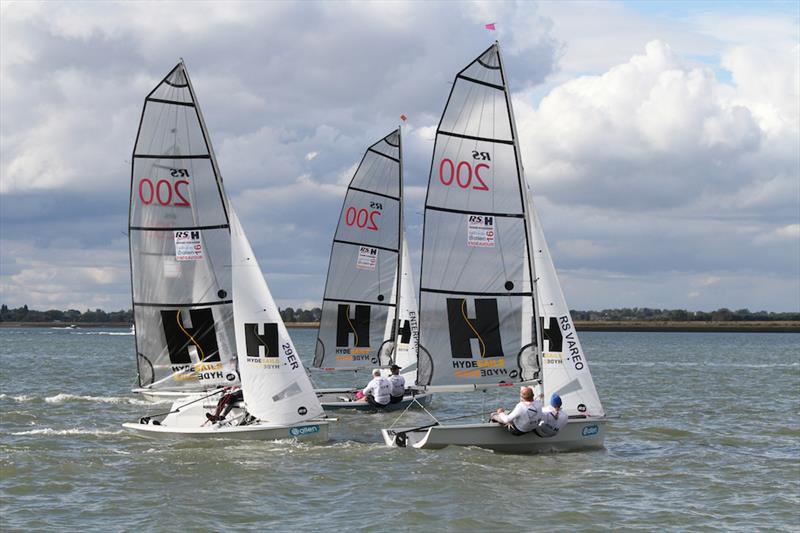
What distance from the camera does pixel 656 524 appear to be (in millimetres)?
14008

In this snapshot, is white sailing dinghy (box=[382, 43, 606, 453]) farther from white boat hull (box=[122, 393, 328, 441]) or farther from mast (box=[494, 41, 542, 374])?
white boat hull (box=[122, 393, 328, 441])

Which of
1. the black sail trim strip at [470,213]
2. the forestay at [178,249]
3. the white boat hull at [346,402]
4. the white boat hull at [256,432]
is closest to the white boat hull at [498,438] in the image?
the white boat hull at [256,432]

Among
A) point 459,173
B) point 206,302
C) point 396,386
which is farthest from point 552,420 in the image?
point 206,302

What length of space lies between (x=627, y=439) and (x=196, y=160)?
35.5ft

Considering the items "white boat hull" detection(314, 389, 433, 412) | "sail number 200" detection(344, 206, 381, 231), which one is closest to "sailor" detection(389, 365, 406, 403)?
"white boat hull" detection(314, 389, 433, 412)

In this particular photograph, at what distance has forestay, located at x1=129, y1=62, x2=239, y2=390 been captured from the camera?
67.7 ft

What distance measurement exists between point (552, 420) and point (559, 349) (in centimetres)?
164

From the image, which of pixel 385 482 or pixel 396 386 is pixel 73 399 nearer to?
pixel 396 386

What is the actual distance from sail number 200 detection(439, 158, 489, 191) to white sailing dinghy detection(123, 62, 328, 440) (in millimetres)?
3972

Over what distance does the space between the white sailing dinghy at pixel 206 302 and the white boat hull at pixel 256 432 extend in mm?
18

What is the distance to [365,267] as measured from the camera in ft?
94.1

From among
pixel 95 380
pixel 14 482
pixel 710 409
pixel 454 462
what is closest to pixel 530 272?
pixel 454 462

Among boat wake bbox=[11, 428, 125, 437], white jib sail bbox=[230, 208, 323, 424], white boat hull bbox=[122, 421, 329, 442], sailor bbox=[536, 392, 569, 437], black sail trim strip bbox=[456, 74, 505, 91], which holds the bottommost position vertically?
boat wake bbox=[11, 428, 125, 437]

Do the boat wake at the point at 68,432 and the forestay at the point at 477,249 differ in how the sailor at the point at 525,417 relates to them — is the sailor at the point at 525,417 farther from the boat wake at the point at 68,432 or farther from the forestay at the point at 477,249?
the boat wake at the point at 68,432
